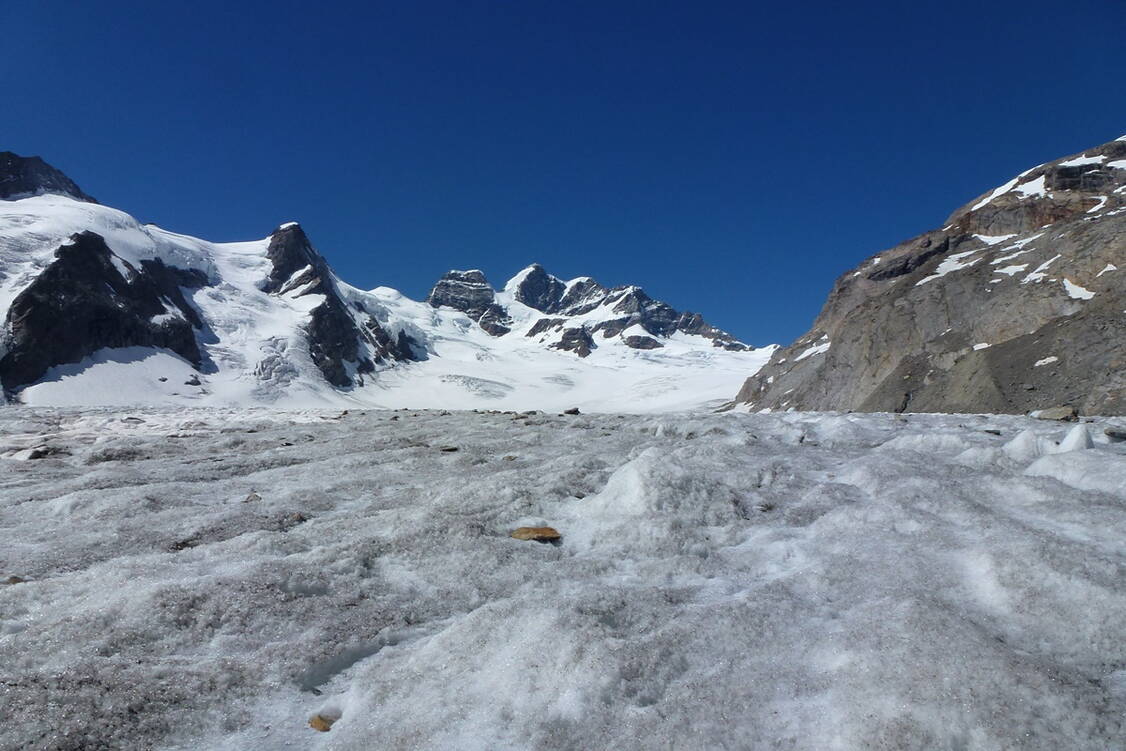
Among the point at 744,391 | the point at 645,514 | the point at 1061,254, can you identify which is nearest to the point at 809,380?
the point at 744,391

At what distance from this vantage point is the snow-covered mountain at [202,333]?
8344 centimetres

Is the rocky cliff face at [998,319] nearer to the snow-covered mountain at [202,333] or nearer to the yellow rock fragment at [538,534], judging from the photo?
the yellow rock fragment at [538,534]

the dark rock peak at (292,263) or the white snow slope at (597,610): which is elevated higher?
the dark rock peak at (292,263)

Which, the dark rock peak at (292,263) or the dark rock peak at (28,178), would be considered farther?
the dark rock peak at (292,263)

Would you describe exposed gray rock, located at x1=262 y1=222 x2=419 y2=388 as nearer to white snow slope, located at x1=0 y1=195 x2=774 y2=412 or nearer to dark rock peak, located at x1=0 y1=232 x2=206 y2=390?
white snow slope, located at x1=0 y1=195 x2=774 y2=412

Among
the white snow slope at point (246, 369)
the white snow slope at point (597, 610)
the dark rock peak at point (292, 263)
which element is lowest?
the white snow slope at point (597, 610)

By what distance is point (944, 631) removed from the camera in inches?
156

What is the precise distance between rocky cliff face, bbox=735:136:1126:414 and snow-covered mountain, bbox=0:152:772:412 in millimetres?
43708

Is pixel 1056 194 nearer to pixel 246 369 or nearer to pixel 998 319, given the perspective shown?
pixel 998 319

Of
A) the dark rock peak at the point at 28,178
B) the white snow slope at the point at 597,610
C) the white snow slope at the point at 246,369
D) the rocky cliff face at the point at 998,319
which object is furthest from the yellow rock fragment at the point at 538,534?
the dark rock peak at the point at 28,178

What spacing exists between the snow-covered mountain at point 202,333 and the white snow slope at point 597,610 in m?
89.0

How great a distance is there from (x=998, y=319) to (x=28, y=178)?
17693 cm

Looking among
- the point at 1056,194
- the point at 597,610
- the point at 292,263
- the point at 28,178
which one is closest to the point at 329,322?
the point at 292,263

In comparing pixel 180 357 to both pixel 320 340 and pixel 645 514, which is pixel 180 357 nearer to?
pixel 320 340
